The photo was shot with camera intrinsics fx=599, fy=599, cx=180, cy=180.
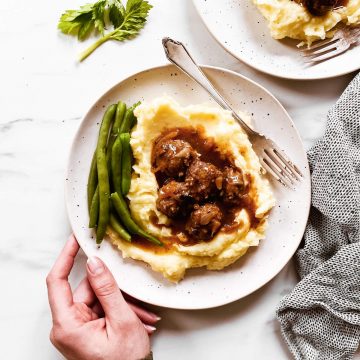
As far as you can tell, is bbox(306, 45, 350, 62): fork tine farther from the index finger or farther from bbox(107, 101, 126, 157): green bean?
the index finger

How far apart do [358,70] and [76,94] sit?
295 centimetres

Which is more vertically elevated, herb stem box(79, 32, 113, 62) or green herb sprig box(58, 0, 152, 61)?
green herb sprig box(58, 0, 152, 61)

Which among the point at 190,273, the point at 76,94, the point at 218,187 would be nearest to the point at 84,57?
the point at 76,94

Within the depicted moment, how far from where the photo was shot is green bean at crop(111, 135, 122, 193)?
18.9 ft

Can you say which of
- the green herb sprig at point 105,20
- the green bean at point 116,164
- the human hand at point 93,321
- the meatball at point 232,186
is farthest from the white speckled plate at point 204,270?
the green herb sprig at point 105,20

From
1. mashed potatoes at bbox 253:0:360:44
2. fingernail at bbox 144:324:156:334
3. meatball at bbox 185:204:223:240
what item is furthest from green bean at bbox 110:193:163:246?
mashed potatoes at bbox 253:0:360:44

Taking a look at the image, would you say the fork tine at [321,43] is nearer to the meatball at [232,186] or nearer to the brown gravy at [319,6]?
the brown gravy at [319,6]

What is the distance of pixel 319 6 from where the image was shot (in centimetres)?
592

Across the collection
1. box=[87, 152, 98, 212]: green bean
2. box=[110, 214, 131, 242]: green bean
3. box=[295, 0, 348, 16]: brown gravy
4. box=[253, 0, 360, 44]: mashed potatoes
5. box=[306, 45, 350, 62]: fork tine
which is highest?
box=[295, 0, 348, 16]: brown gravy

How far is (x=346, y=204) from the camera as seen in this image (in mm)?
5926

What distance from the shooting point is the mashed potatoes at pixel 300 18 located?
5973mm

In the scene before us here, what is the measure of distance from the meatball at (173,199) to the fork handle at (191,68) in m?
0.88

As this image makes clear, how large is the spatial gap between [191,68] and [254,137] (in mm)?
923

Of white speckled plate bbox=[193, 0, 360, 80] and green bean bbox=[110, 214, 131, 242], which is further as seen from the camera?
white speckled plate bbox=[193, 0, 360, 80]
